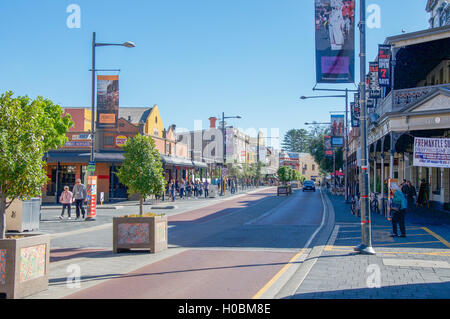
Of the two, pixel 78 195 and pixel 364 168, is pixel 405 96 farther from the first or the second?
pixel 78 195

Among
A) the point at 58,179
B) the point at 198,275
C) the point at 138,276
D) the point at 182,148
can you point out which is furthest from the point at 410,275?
the point at 182,148

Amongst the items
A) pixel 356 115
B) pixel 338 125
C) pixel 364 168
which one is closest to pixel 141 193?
pixel 364 168

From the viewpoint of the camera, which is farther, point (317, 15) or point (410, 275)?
point (317, 15)

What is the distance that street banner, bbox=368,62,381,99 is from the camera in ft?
66.5

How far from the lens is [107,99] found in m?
22.6

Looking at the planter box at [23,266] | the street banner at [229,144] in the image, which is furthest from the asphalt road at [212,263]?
the street banner at [229,144]

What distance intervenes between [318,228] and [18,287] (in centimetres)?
1205

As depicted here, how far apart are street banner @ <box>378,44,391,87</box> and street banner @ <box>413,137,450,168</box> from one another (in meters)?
4.84

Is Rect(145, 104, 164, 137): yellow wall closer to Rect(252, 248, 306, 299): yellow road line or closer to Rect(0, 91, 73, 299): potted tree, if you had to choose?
Rect(252, 248, 306, 299): yellow road line

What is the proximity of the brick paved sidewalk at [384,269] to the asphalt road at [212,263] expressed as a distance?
84 cm

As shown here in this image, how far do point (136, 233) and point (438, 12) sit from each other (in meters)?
26.9
